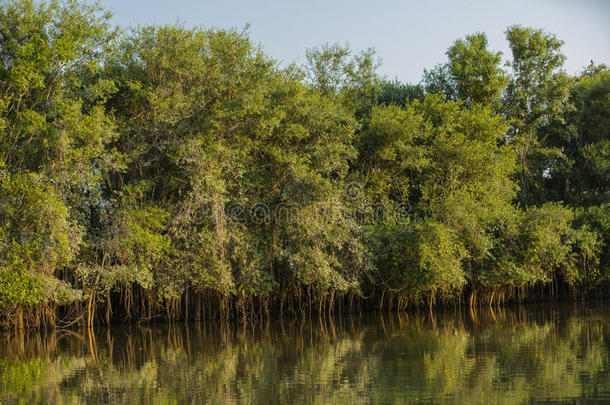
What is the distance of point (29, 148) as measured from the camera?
21547mm

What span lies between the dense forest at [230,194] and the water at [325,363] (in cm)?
210

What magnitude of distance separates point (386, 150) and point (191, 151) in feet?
28.2

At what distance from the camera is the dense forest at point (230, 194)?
2147 cm

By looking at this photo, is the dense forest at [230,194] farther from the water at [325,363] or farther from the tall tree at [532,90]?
the tall tree at [532,90]

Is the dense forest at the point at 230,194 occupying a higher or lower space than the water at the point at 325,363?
higher

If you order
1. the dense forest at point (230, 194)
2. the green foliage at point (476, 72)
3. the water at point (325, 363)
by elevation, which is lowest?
the water at point (325, 363)

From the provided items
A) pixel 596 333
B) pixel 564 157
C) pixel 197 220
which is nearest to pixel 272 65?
pixel 197 220

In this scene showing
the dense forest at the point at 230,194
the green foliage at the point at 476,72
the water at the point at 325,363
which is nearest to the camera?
the water at the point at 325,363

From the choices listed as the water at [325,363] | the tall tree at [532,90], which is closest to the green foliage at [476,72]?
the tall tree at [532,90]

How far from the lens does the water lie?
10662 millimetres

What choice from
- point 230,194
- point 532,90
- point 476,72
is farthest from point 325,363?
point 532,90

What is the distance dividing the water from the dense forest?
210 cm

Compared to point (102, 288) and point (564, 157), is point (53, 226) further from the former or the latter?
point (564, 157)

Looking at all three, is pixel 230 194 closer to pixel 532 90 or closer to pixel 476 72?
pixel 476 72
